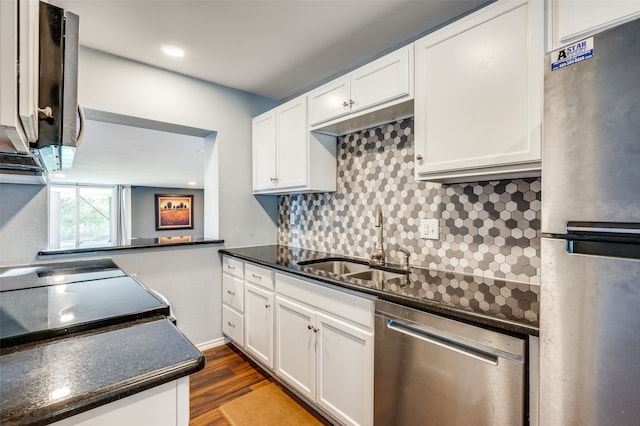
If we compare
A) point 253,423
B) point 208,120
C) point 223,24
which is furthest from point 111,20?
point 253,423

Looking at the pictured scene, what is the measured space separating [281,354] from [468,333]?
134cm

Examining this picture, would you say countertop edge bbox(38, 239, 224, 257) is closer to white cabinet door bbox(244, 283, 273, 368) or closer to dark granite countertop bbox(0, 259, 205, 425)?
white cabinet door bbox(244, 283, 273, 368)

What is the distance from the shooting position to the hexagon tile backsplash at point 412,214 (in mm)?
1508

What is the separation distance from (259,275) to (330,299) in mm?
794

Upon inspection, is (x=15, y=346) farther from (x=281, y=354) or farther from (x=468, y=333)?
(x=281, y=354)

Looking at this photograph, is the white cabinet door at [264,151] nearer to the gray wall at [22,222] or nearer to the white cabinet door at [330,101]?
the white cabinet door at [330,101]

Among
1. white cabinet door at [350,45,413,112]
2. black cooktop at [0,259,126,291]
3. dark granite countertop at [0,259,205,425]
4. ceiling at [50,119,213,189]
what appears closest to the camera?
dark granite countertop at [0,259,205,425]

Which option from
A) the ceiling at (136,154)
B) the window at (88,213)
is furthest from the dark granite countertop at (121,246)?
the window at (88,213)

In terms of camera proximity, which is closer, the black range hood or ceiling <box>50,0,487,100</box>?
the black range hood

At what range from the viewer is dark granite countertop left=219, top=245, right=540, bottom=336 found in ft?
3.38

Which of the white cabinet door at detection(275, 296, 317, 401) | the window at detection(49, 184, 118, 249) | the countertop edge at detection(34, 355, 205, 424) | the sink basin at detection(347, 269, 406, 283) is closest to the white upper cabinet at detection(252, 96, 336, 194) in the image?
the sink basin at detection(347, 269, 406, 283)

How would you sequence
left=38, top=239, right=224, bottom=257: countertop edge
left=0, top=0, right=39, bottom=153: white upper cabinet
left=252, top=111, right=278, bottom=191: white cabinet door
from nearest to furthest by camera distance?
left=0, top=0, right=39, bottom=153: white upper cabinet < left=38, top=239, right=224, bottom=257: countertop edge < left=252, top=111, right=278, bottom=191: white cabinet door

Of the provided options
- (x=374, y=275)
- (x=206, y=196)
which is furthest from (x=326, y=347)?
(x=206, y=196)

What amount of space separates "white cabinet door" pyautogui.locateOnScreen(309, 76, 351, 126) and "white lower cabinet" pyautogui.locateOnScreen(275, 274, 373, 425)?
1.14 meters
